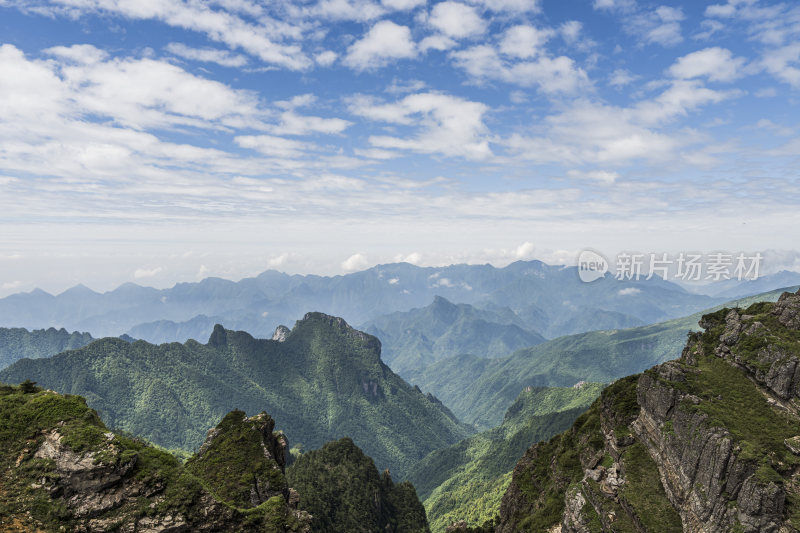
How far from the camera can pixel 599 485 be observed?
47500 mm

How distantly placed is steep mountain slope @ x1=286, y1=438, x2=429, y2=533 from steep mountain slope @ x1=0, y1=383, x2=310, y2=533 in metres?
76.6

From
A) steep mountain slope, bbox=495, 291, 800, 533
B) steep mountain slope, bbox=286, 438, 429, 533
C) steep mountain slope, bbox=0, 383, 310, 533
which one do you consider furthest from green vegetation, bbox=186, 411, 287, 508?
steep mountain slope, bbox=286, 438, 429, 533

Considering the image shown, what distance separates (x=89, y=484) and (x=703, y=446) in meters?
53.5

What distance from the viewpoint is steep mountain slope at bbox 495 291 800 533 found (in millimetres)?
33719

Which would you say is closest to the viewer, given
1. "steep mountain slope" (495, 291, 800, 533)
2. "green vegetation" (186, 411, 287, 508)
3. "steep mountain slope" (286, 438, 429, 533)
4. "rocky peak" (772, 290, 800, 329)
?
"steep mountain slope" (495, 291, 800, 533)

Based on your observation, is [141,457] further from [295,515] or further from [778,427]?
[778,427]

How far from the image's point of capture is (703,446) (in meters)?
38.0

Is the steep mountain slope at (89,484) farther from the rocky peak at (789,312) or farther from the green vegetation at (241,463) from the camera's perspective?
the rocky peak at (789,312)

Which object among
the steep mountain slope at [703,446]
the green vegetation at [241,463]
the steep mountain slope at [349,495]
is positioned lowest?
the steep mountain slope at [349,495]

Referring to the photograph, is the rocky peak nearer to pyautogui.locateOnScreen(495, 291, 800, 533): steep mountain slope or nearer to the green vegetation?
pyautogui.locateOnScreen(495, 291, 800, 533): steep mountain slope

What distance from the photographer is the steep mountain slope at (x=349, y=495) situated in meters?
94.9

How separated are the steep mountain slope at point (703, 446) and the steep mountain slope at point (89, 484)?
1518 inches

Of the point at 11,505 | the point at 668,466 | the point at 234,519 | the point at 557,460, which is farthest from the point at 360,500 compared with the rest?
the point at 11,505

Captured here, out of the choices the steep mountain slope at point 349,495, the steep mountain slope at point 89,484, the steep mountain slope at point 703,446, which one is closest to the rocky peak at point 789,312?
the steep mountain slope at point 703,446
